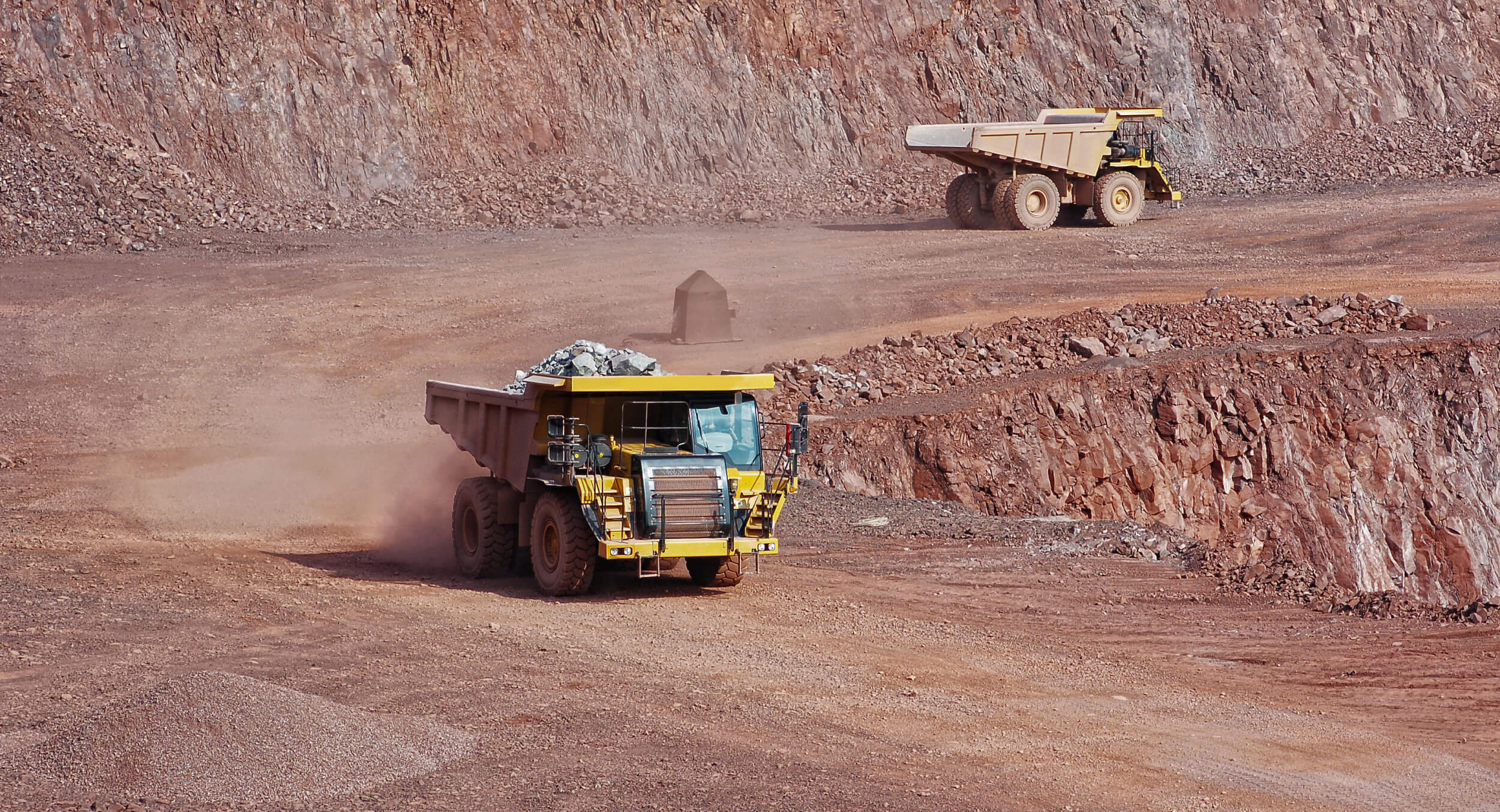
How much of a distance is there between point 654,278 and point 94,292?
9.89 m

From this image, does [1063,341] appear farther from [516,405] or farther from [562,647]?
[562,647]

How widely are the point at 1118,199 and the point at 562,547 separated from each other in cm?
2321

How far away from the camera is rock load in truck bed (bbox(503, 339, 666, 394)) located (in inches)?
517

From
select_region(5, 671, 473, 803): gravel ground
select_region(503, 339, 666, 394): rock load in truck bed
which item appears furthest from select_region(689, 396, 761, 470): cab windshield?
select_region(5, 671, 473, 803): gravel ground

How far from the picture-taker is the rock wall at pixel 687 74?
1419 inches

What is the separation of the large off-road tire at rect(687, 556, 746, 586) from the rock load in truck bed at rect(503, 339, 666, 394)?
5.34 feet

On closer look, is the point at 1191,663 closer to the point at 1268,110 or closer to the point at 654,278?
the point at 654,278

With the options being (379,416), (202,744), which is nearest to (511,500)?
(202,744)

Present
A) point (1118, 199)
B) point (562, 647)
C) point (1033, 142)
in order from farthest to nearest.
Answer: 1. point (1118, 199)
2. point (1033, 142)
3. point (562, 647)

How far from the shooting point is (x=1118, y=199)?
32938mm

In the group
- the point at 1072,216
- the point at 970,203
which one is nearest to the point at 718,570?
the point at 970,203

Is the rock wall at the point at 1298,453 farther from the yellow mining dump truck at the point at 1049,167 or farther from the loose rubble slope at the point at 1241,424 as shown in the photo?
the yellow mining dump truck at the point at 1049,167

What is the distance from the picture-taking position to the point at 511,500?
13516 millimetres

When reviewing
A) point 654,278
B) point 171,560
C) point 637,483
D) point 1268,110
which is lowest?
point 171,560
